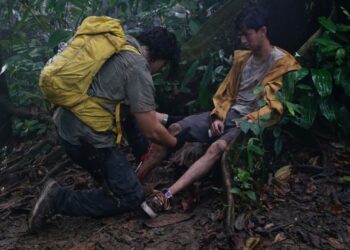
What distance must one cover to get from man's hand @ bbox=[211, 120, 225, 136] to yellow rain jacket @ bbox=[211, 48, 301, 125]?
13cm

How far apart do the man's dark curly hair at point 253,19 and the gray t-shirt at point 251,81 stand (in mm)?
312

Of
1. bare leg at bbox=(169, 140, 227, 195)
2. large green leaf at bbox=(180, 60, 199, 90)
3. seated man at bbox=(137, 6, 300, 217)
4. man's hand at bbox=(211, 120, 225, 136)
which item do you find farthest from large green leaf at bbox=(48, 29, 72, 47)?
bare leg at bbox=(169, 140, 227, 195)

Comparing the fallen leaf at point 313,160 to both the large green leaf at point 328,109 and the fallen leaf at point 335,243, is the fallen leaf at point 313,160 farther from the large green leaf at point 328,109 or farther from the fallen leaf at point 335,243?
the fallen leaf at point 335,243

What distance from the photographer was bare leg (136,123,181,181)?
188 inches

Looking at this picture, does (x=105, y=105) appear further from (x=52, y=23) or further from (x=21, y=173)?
(x=52, y=23)

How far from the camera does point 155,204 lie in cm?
425

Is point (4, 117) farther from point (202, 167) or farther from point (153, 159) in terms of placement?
point (202, 167)

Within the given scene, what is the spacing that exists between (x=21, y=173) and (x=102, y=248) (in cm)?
229

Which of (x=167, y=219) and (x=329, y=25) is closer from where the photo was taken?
(x=167, y=219)

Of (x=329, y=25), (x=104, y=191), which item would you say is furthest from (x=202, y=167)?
(x=329, y=25)

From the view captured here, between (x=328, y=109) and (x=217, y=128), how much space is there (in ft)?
3.78

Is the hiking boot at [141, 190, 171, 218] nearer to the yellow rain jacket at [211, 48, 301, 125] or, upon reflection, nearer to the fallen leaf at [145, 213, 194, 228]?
the fallen leaf at [145, 213, 194, 228]

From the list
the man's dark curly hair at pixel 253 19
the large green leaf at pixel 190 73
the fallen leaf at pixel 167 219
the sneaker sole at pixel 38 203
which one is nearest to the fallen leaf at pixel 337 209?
the fallen leaf at pixel 167 219

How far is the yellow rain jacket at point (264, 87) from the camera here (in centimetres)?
441
